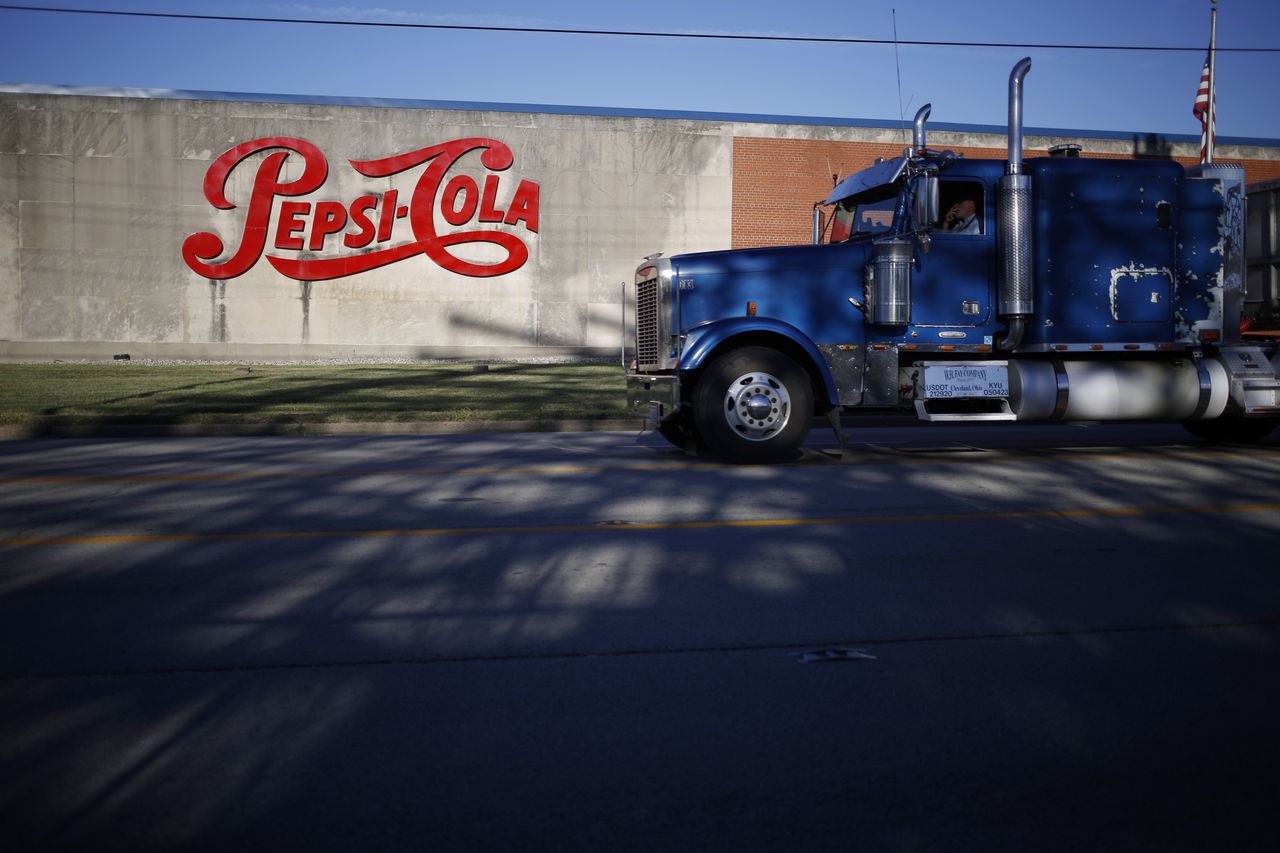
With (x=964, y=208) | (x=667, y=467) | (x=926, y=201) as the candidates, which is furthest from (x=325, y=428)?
(x=964, y=208)

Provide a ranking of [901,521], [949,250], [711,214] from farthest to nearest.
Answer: [711,214] → [949,250] → [901,521]

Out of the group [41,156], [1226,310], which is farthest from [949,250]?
[41,156]

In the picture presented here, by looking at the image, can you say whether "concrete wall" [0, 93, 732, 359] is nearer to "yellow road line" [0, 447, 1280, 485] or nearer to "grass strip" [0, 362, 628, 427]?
"grass strip" [0, 362, 628, 427]

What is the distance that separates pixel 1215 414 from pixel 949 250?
3503 mm

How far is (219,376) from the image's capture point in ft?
76.3

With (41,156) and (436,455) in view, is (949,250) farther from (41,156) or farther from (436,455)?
(41,156)

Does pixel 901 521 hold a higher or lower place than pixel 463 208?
lower

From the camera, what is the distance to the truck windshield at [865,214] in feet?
38.0

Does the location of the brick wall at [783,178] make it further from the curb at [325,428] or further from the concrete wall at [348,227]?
→ the curb at [325,428]

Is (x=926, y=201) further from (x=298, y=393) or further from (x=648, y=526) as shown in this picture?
(x=298, y=393)

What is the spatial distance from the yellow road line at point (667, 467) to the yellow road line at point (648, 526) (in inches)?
100

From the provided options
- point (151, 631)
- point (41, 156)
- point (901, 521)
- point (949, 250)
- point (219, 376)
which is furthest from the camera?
point (41, 156)

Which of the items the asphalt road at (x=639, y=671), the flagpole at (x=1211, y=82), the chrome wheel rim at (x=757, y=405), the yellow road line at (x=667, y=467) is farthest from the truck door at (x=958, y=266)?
the flagpole at (x=1211, y=82)

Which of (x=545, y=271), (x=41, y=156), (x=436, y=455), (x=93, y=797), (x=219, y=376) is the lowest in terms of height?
(x=93, y=797)
